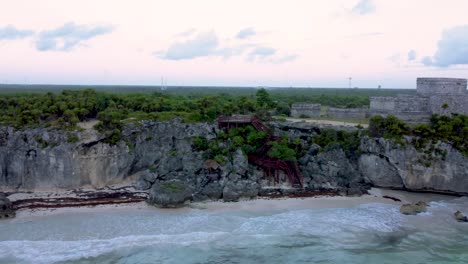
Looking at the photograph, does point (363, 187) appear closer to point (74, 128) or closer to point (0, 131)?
point (74, 128)

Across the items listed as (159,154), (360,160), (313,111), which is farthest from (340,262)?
(313,111)

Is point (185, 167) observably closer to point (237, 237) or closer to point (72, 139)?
point (72, 139)

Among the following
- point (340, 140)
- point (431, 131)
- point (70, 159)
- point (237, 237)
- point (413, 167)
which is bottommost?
point (237, 237)

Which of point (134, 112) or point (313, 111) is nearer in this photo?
point (134, 112)

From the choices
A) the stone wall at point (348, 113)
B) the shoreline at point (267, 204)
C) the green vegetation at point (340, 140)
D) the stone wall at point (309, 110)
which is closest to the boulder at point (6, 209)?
the shoreline at point (267, 204)

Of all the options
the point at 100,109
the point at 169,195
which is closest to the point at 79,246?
the point at 169,195

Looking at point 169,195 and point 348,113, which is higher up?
point 348,113

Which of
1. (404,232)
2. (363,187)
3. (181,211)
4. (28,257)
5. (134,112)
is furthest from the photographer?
(134,112)
